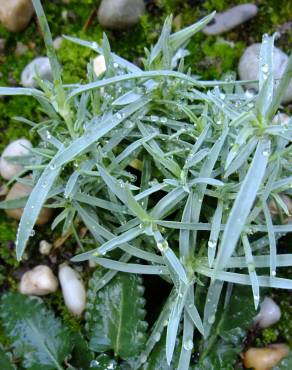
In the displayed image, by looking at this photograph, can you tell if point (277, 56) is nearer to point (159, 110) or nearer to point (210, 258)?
point (159, 110)

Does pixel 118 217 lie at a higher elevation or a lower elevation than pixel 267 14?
lower

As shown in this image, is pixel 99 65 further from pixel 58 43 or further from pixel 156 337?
pixel 156 337

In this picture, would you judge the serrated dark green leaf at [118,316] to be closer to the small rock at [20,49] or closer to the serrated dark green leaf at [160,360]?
the serrated dark green leaf at [160,360]

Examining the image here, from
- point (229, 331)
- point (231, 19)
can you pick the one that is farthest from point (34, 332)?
point (231, 19)

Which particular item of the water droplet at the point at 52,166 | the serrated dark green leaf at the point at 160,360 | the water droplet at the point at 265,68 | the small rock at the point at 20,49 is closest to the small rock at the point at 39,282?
the serrated dark green leaf at the point at 160,360

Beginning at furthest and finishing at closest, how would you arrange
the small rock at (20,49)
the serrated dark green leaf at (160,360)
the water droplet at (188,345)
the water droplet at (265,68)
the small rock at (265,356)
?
the small rock at (20,49)
the small rock at (265,356)
the serrated dark green leaf at (160,360)
the water droplet at (188,345)
the water droplet at (265,68)

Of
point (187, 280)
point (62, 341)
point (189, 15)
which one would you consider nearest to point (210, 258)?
point (187, 280)
